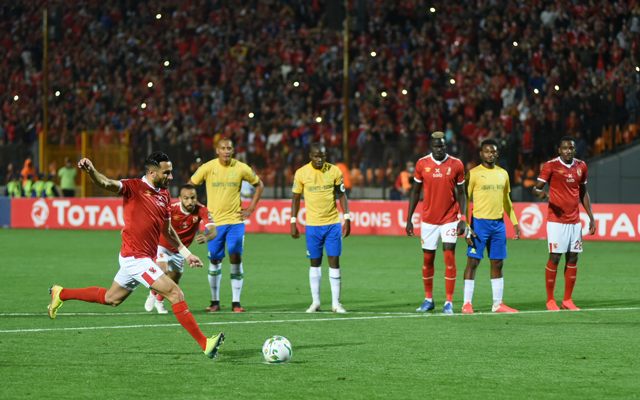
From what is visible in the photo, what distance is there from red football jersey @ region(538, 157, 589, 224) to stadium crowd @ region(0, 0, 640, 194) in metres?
12.7

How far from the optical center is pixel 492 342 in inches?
344

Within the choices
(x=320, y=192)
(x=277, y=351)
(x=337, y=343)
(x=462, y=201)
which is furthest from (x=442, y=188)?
(x=277, y=351)

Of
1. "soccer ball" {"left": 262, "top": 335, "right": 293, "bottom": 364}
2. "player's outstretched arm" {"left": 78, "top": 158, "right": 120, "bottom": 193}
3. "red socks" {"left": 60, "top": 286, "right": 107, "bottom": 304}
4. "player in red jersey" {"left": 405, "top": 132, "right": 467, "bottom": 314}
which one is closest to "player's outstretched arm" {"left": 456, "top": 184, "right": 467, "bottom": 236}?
"player in red jersey" {"left": 405, "top": 132, "right": 467, "bottom": 314}

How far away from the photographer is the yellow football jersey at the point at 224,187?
11.5 m

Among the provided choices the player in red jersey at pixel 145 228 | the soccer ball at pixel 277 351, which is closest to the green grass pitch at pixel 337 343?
the soccer ball at pixel 277 351

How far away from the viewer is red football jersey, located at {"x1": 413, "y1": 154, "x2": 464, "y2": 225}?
11.1 metres

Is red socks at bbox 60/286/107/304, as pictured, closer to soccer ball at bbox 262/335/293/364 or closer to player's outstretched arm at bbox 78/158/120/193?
player's outstretched arm at bbox 78/158/120/193

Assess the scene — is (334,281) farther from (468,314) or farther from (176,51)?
(176,51)

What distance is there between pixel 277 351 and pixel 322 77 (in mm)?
24799

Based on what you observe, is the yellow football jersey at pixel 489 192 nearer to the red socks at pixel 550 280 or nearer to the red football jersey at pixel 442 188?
the red football jersey at pixel 442 188

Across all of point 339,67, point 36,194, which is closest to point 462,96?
point 339,67

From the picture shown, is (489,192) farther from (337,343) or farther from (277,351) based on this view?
(277,351)

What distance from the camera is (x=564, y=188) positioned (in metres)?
11.5

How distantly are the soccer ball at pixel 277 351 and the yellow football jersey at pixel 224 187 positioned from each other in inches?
158
